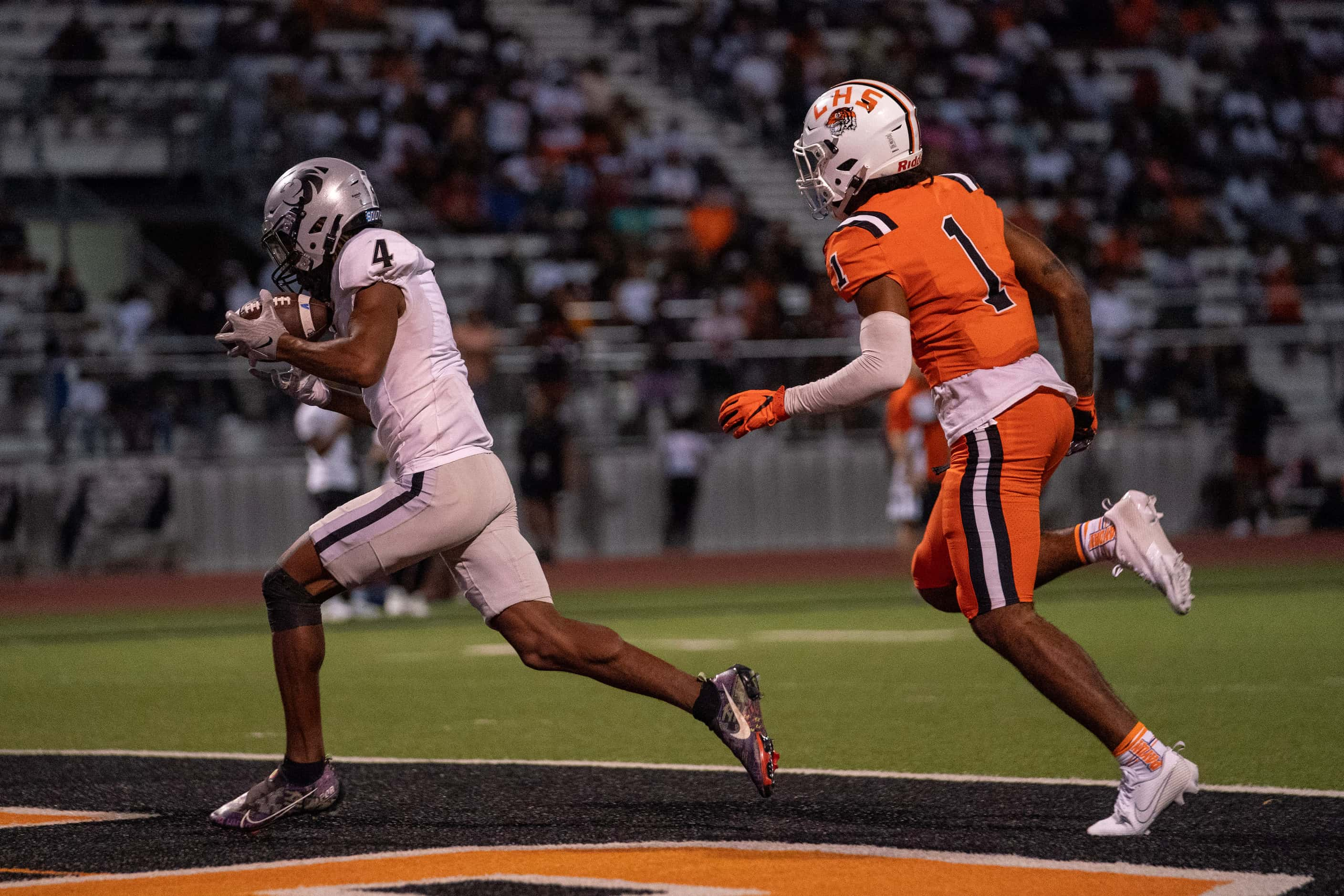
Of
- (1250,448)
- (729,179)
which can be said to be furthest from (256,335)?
(729,179)

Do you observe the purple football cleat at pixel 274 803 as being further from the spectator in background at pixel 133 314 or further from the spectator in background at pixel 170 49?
the spectator in background at pixel 170 49

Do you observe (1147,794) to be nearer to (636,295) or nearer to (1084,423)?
(1084,423)

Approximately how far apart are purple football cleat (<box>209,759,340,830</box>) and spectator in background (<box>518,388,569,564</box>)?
13.3 metres

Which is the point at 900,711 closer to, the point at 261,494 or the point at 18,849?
the point at 18,849

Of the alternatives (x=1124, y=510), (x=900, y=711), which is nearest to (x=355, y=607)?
(x=900, y=711)

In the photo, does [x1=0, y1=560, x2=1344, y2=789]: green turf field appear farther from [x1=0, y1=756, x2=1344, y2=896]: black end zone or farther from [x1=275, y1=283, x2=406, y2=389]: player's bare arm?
[x1=275, y1=283, x2=406, y2=389]: player's bare arm

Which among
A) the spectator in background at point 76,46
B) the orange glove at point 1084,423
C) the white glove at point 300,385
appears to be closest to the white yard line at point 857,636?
the orange glove at point 1084,423

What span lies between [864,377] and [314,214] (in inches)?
70.1

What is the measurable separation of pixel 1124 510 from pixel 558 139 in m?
18.8

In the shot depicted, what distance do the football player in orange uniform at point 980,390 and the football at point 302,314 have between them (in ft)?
4.55

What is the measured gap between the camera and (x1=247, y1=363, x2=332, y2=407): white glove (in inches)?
245

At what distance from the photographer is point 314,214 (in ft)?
19.7

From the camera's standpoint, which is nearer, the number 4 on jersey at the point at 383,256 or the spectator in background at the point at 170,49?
the number 4 on jersey at the point at 383,256

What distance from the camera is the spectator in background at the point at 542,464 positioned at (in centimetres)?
1930
